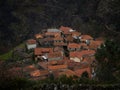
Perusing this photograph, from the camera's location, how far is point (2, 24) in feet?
166

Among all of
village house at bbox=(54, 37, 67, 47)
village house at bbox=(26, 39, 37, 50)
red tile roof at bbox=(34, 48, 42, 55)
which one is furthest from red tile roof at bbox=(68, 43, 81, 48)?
village house at bbox=(26, 39, 37, 50)

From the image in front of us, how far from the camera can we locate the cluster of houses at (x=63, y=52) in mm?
32031

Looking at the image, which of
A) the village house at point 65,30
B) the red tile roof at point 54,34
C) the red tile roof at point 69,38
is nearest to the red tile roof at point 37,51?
the red tile roof at point 54,34

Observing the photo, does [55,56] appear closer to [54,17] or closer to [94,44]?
[94,44]

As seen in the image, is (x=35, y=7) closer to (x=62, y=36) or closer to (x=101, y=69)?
(x=62, y=36)

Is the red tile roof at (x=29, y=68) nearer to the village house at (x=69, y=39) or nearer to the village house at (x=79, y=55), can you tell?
the village house at (x=79, y=55)

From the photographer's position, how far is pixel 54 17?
51.6m

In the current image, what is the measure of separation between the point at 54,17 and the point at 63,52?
13622 mm

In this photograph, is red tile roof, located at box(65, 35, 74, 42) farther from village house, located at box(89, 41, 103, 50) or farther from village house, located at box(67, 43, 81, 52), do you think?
village house, located at box(89, 41, 103, 50)

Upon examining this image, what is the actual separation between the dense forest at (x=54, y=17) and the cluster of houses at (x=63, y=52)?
3.60 m

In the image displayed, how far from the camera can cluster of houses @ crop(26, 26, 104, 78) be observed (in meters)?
32.0

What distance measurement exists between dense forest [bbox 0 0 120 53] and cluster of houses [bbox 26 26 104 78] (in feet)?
11.8

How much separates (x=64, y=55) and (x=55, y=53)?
6.61 feet

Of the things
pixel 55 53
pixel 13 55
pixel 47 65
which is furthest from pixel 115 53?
pixel 13 55
